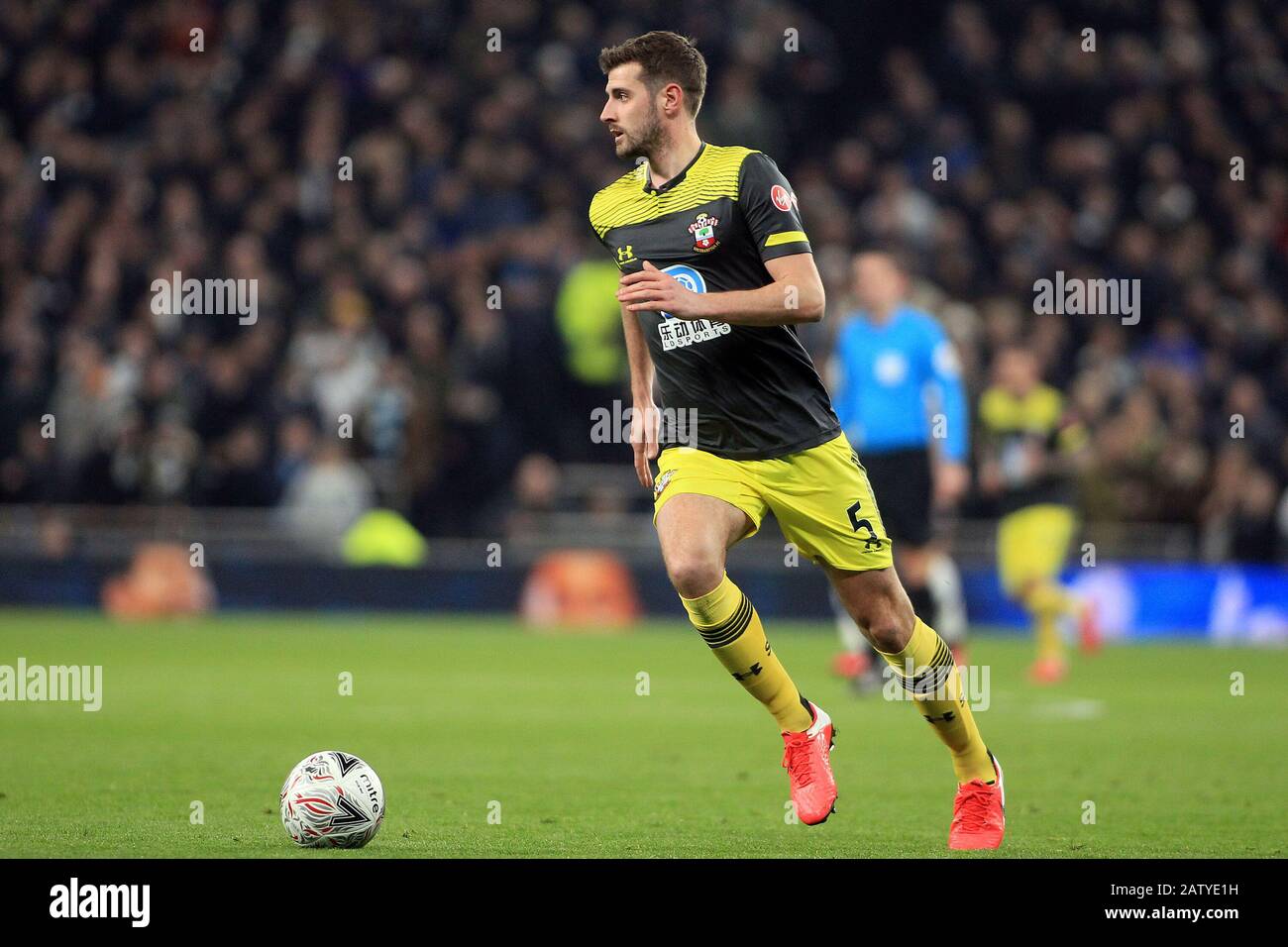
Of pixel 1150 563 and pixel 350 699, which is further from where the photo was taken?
pixel 1150 563

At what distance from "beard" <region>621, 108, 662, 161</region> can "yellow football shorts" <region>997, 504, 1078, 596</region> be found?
25.5ft

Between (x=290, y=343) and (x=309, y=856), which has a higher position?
(x=290, y=343)

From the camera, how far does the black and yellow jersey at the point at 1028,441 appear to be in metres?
13.6

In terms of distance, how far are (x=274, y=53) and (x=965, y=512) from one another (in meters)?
9.24

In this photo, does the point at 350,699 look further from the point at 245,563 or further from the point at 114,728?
the point at 245,563

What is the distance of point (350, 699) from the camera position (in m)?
11.3

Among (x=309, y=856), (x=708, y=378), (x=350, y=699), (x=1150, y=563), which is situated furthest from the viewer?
(x=1150, y=563)

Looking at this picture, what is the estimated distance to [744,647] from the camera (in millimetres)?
6531

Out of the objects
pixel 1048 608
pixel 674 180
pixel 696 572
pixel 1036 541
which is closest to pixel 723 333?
pixel 674 180

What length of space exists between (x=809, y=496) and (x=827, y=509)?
3.0 inches

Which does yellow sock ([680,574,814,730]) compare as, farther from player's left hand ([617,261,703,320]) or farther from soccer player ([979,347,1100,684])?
soccer player ([979,347,1100,684])

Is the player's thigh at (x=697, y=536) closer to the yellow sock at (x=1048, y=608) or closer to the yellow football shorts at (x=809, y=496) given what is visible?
the yellow football shorts at (x=809, y=496)

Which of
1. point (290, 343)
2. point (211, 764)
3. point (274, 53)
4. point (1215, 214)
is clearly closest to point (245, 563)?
point (290, 343)
